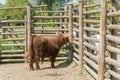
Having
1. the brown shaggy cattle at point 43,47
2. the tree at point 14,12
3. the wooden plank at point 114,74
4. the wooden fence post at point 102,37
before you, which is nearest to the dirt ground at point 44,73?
the brown shaggy cattle at point 43,47

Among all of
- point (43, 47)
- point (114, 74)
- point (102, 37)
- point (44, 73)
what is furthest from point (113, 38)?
point (43, 47)

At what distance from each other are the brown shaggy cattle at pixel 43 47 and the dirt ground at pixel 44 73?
0.38 metres

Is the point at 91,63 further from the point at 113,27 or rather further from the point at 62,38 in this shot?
the point at 62,38

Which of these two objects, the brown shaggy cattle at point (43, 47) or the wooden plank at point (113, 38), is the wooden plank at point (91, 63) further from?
the brown shaggy cattle at point (43, 47)

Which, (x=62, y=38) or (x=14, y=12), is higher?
(x=14, y=12)

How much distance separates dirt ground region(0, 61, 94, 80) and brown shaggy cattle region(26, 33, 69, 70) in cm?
38

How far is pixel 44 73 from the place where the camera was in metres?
9.19

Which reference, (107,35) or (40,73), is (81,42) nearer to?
(40,73)

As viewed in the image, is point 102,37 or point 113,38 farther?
point 102,37

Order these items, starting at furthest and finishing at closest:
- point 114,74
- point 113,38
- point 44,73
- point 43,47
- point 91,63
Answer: point 43,47
point 44,73
point 91,63
point 114,74
point 113,38

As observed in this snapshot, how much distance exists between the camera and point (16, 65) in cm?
1077

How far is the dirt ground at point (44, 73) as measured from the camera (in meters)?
8.53

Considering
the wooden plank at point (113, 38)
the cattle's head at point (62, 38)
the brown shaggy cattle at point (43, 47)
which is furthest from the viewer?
the cattle's head at point (62, 38)

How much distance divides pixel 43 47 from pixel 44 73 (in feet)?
3.23
